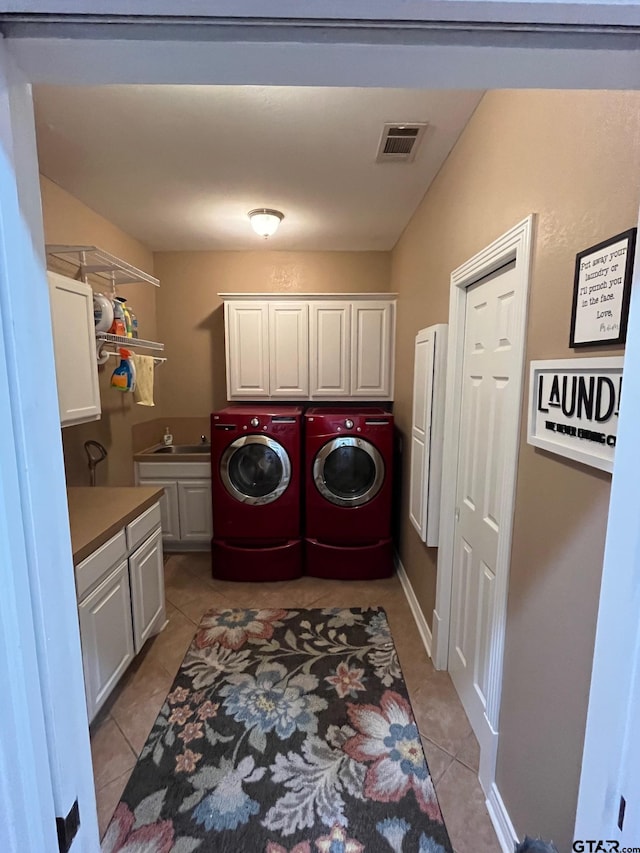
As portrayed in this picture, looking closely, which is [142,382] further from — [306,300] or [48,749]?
[48,749]

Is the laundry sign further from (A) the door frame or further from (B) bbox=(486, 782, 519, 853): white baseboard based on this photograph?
(B) bbox=(486, 782, 519, 853): white baseboard

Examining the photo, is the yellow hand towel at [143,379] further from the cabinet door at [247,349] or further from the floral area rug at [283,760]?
the floral area rug at [283,760]

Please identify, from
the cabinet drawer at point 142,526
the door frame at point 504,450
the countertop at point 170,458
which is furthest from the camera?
the countertop at point 170,458

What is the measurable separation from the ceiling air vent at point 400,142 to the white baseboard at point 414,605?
2.56 meters

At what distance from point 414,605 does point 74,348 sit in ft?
8.05

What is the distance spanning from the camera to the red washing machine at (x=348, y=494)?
9.56 feet

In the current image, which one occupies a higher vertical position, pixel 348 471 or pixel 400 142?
pixel 400 142

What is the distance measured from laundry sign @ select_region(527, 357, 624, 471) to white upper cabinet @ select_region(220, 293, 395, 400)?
2.20m

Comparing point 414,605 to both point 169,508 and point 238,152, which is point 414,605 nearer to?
point 169,508

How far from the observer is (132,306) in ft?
10.6

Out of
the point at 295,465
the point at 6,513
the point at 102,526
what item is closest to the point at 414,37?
the point at 6,513

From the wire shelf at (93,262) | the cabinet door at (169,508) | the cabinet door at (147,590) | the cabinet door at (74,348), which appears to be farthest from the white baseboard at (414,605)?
the wire shelf at (93,262)

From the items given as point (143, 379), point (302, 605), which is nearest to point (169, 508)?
point (143, 379)

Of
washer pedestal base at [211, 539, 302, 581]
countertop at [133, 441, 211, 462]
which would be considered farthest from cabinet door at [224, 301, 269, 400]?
washer pedestal base at [211, 539, 302, 581]
